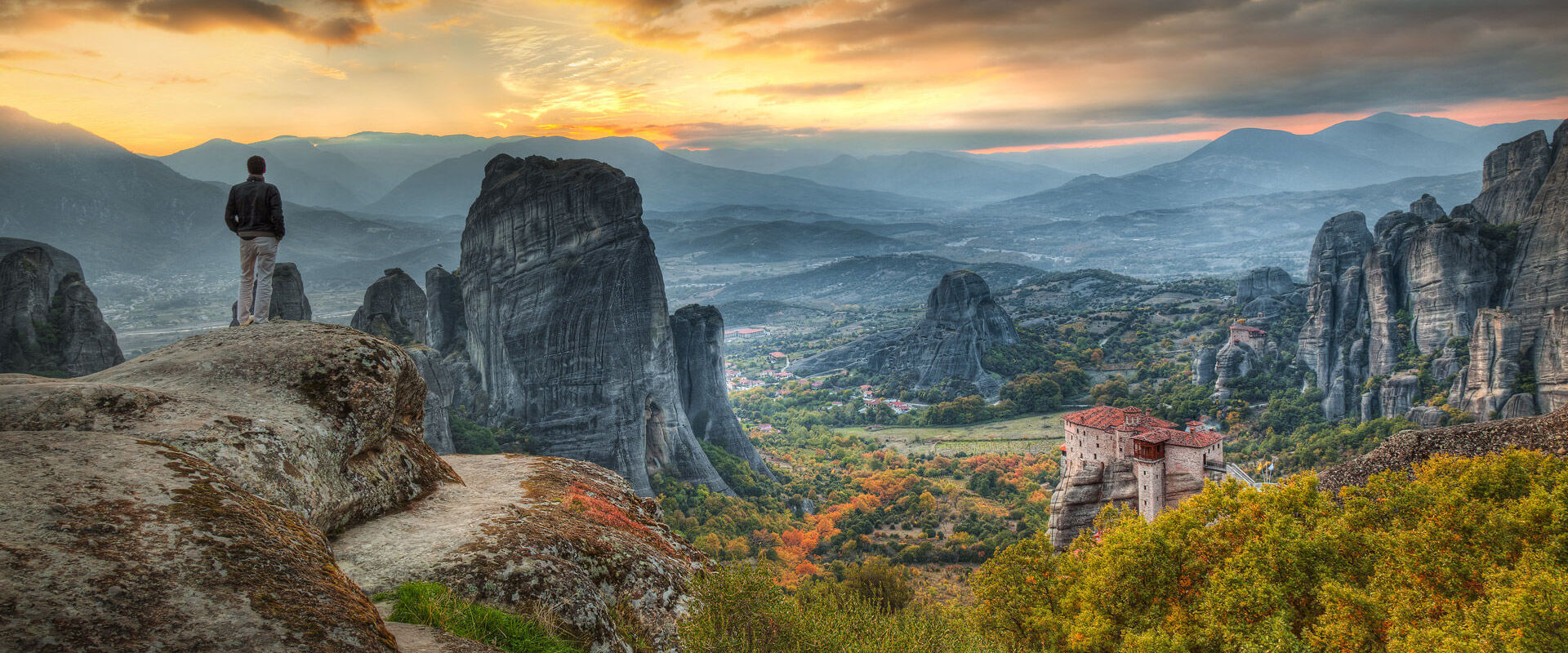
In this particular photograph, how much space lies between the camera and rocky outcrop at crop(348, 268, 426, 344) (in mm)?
48969

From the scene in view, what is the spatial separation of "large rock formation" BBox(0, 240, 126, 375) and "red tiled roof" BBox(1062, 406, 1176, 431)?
47969 mm

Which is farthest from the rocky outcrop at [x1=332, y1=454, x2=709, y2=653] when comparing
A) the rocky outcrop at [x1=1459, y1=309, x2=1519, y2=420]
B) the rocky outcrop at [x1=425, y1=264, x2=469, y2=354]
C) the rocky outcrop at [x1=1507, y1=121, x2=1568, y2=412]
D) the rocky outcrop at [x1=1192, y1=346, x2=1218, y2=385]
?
the rocky outcrop at [x1=1192, y1=346, x2=1218, y2=385]

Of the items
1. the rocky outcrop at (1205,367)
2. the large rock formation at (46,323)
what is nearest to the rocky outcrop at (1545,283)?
the rocky outcrop at (1205,367)

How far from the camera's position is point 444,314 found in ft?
180

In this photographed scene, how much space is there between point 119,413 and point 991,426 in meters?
86.8

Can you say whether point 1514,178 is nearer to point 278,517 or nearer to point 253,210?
point 253,210

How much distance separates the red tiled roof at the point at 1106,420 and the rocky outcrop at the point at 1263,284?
91.7 m

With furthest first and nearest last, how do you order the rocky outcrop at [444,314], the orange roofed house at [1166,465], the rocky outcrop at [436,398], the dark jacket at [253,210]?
1. the rocky outcrop at [444,314]
2. the rocky outcrop at [436,398]
3. the orange roofed house at [1166,465]
4. the dark jacket at [253,210]

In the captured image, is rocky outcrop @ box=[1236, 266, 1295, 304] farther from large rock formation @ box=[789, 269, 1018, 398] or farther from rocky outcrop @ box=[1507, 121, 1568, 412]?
rocky outcrop @ box=[1507, 121, 1568, 412]

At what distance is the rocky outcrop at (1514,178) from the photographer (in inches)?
2400

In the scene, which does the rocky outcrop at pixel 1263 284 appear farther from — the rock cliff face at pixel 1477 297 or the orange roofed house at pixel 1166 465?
the orange roofed house at pixel 1166 465

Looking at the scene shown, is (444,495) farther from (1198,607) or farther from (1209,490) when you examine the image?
(1209,490)

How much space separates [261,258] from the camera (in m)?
13.6

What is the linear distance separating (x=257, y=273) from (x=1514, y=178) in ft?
285
